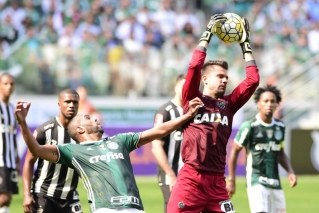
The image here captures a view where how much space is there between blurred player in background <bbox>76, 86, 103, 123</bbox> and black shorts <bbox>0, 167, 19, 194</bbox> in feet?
23.2

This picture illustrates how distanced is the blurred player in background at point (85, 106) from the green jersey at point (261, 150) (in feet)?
27.3

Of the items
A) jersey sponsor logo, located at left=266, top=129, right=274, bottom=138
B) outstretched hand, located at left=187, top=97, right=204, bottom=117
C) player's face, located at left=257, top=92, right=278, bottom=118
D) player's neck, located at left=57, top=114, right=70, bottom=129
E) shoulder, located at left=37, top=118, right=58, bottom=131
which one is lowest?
outstretched hand, located at left=187, top=97, right=204, bottom=117

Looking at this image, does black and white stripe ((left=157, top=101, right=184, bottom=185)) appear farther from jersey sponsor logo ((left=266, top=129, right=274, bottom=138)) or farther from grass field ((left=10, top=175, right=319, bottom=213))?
grass field ((left=10, top=175, right=319, bottom=213))

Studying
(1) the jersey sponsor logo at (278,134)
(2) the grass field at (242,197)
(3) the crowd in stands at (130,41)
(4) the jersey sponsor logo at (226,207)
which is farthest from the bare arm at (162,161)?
(3) the crowd in stands at (130,41)

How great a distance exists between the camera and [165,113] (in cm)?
921

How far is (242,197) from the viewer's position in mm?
15945

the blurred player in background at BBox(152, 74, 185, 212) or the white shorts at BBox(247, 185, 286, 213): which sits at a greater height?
the blurred player in background at BBox(152, 74, 185, 212)

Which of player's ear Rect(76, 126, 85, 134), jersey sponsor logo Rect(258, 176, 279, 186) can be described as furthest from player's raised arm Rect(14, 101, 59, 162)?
jersey sponsor logo Rect(258, 176, 279, 186)

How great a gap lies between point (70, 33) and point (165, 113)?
480 inches

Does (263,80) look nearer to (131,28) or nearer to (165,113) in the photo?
(131,28)

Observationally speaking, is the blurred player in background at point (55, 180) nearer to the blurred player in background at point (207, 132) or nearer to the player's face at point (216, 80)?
the blurred player in background at point (207, 132)

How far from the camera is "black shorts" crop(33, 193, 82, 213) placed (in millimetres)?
8305

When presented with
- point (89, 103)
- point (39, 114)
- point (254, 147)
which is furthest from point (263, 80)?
point (254, 147)

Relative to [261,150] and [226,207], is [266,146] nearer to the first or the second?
[261,150]
